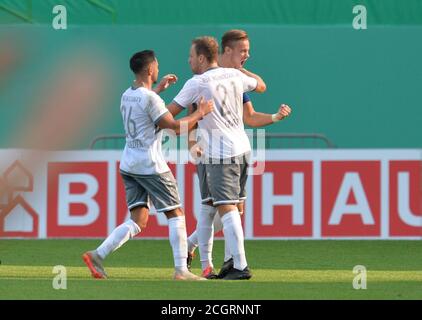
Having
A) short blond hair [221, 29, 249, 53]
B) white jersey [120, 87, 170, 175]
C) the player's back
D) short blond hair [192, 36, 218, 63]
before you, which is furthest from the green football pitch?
short blond hair [221, 29, 249, 53]

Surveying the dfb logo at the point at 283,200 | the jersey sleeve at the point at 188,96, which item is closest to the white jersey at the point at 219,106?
the jersey sleeve at the point at 188,96

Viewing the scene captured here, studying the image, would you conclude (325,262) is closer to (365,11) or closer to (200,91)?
(200,91)

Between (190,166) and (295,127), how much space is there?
2.84 m

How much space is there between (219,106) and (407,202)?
5.22 metres

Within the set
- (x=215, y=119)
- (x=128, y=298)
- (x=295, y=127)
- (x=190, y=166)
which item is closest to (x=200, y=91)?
(x=215, y=119)

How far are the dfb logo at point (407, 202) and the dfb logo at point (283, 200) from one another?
96 centimetres

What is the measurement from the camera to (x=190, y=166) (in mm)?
15234

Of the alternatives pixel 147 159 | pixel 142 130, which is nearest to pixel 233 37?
pixel 142 130

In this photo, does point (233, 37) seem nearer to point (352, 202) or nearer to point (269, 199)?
point (269, 199)

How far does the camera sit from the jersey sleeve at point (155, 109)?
10367 millimetres

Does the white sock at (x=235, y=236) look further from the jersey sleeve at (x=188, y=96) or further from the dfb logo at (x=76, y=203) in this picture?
the dfb logo at (x=76, y=203)
